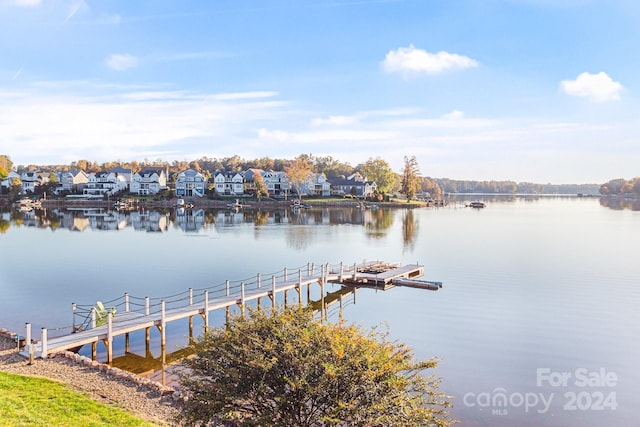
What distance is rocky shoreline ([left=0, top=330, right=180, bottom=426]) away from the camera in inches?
477

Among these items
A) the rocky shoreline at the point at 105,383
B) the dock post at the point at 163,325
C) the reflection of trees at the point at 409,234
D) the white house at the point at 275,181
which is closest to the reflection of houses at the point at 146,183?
the white house at the point at 275,181

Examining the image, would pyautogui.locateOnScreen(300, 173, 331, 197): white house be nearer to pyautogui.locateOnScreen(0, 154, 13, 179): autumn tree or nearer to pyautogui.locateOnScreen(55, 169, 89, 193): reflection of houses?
pyautogui.locateOnScreen(55, 169, 89, 193): reflection of houses

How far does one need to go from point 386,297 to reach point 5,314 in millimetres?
20015

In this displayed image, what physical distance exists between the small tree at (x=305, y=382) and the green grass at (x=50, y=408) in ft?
9.55

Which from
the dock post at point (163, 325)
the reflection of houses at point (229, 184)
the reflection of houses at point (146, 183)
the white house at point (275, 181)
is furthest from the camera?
the white house at point (275, 181)

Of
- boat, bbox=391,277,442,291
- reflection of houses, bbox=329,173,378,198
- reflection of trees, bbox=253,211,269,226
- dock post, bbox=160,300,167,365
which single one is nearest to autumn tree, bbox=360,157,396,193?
reflection of houses, bbox=329,173,378,198

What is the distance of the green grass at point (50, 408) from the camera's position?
10.5 meters

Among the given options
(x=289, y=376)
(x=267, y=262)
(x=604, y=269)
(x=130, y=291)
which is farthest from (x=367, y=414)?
(x=604, y=269)

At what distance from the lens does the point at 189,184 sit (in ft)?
431

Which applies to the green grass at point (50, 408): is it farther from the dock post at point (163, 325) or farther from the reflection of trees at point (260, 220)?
the reflection of trees at point (260, 220)

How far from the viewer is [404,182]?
461 feet

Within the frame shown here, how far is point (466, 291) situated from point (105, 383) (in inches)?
886

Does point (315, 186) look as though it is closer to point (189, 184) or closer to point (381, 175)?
point (381, 175)

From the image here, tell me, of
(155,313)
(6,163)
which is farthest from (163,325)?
(6,163)
